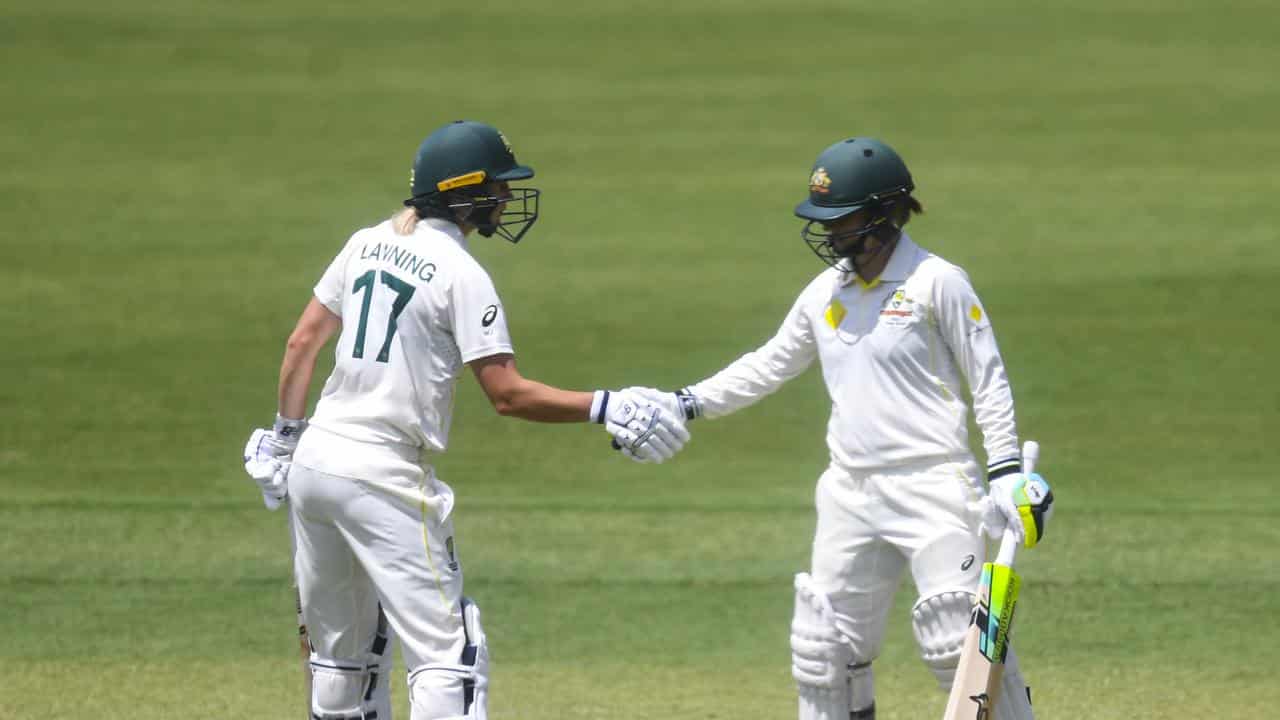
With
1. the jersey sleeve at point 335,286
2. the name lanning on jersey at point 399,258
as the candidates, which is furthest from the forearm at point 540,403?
the jersey sleeve at point 335,286

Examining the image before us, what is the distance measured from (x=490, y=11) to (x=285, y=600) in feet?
44.4

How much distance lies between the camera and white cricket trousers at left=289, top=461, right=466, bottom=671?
555cm

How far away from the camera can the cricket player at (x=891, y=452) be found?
5695 millimetres

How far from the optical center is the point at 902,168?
19.4 feet

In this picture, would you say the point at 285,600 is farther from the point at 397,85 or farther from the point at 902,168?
the point at 397,85

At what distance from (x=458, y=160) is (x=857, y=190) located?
1.20 metres

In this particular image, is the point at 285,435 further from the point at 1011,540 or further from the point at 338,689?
the point at 1011,540

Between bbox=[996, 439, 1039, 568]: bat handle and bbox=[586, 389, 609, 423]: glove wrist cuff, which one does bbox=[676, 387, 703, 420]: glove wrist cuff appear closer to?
bbox=[586, 389, 609, 423]: glove wrist cuff

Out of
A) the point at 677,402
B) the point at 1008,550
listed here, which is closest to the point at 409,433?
the point at 677,402

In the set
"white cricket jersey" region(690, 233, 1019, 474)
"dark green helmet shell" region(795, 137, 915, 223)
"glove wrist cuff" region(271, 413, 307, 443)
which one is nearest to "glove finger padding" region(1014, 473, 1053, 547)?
"white cricket jersey" region(690, 233, 1019, 474)

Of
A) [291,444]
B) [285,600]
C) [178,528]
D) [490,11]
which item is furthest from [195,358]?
[490,11]

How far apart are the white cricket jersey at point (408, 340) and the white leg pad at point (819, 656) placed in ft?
3.87

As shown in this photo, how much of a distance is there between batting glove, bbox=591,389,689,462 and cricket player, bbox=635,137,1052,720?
0.50m

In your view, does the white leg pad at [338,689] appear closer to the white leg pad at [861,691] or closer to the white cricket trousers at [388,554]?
the white cricket trousers at [388,554]
